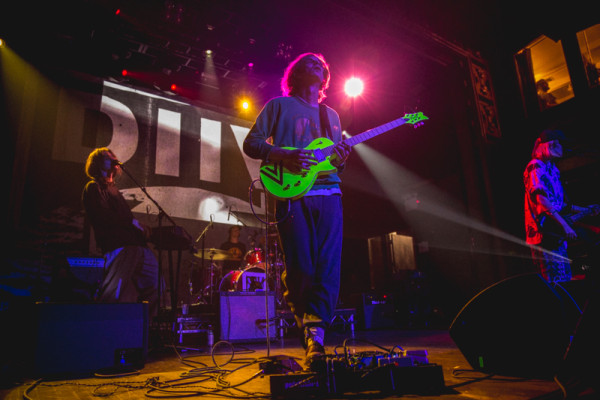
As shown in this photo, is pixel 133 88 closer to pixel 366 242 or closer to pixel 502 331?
pixel 366 242

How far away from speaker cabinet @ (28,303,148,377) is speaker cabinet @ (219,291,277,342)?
1.95 meters

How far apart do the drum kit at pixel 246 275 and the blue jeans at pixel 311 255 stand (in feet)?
9.88

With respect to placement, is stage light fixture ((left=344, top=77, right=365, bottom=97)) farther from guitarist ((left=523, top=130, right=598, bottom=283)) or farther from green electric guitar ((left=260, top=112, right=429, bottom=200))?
green electric guitar ((left=260, top=112, right=429, bottom=200))

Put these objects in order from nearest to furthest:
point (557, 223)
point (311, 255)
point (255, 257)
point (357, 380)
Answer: point (357, 380), point (311, 255), point (557, 223), point (255, 257)

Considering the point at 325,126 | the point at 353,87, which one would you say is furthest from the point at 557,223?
the point at 353,87

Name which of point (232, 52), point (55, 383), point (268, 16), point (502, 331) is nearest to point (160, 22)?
point (232, 52)

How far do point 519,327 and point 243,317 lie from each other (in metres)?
3.68

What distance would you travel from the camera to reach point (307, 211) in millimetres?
2346

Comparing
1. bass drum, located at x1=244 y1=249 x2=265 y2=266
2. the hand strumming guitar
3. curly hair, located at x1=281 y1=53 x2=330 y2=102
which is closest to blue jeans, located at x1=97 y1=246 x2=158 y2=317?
bass drum, located at x1=244 y1=249 x2=265 y2=266

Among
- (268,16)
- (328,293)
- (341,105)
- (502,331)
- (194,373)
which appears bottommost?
(194,373)

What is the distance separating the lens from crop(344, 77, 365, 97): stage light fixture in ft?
25.1

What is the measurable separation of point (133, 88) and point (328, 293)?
7396mm

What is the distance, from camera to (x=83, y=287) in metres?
4.36

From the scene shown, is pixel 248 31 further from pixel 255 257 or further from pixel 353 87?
pixel 255 257
